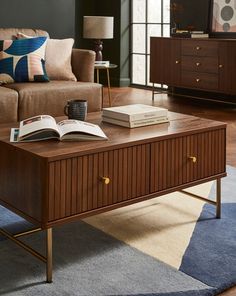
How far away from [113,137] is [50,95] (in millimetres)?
1835

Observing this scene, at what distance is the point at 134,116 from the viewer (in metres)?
2.37

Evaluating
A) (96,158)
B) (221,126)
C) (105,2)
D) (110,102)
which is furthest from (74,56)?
(105,2)

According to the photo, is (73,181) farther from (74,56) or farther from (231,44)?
(231,44)

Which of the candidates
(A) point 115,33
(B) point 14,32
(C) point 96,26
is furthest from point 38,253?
(A) point 115,33

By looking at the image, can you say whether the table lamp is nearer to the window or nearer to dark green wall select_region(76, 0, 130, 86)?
the window

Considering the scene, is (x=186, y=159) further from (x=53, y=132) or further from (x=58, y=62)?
(x=58, y=62)

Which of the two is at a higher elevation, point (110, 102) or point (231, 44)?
point (231, 44)

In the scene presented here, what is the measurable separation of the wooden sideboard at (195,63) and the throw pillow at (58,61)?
178 cm

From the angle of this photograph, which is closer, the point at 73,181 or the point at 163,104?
the point at 73,181

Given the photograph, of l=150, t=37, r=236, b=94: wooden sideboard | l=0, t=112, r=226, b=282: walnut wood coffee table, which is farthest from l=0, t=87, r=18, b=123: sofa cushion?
l=150, t=37, r=236, b=94: wooden sideboard

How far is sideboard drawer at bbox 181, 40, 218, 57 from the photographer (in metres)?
5.50

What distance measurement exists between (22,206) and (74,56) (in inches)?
102

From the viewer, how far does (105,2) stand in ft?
24.7

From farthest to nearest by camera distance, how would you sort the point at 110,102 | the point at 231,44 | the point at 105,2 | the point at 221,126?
the point at 105,2 → the point at 110,102 → the point at 231,44 → the point at 221,126
